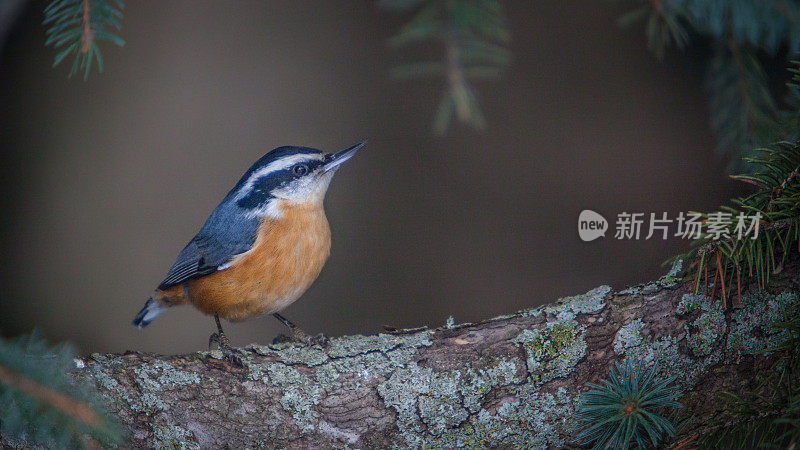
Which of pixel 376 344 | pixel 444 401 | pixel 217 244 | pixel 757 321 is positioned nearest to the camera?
pixel 757 321

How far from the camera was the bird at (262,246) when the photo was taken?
2635mm

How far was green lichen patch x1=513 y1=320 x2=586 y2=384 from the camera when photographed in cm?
206

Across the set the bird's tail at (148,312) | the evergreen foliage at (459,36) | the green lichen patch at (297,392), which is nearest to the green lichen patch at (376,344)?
the green lichen patch at (297,392)

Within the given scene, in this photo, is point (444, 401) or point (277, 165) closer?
point (444, 401)

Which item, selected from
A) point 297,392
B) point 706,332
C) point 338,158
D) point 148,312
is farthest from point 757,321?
point 148,312

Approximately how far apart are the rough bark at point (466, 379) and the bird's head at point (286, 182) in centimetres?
90

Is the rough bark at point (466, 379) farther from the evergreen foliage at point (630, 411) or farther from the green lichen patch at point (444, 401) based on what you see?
the evergreen foliage at point (630, 411)

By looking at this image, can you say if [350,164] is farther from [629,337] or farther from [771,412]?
[771,412]

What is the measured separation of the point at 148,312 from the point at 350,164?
186 cm

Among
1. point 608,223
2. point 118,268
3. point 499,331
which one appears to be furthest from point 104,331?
point 608,223

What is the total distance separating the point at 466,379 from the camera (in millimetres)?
2090

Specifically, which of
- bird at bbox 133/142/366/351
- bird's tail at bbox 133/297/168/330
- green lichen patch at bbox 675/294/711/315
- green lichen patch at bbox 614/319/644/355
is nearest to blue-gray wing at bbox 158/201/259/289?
bird at bbox 133/142/366/351

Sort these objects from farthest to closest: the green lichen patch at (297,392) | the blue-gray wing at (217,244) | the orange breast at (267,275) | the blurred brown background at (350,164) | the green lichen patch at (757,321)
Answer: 1. the blurred brown background at (350,164)
2. the blue-gray wing at (217,244)
3. the orange breast at (267,275)
4. the green lichen patch at (297,392)
5. the green lichen patch at (757,321)

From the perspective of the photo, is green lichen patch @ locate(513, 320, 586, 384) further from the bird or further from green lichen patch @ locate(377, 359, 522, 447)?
the bird
